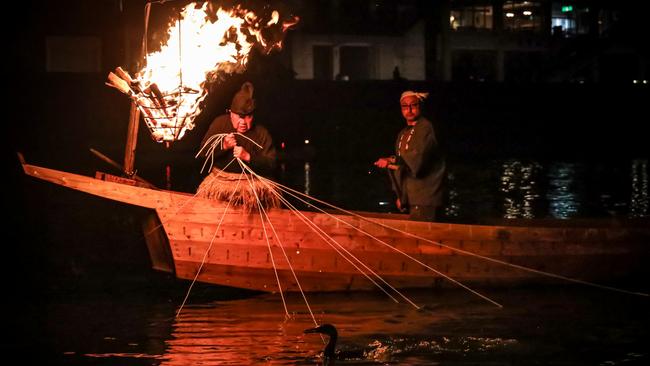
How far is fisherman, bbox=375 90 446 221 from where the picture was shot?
11250 mm

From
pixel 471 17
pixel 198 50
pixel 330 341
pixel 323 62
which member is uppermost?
pixel 471 17

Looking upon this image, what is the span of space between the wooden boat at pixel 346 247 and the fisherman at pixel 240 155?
0.50ft

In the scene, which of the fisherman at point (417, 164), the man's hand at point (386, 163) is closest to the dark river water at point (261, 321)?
the fisherman at point (417, 164)

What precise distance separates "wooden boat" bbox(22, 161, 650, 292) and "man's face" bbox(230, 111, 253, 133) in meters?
0.78

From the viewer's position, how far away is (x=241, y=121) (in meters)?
11.0

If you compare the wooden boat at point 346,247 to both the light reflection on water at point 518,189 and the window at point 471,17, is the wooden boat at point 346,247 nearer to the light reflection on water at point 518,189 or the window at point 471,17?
the light reflection on water at point 518,189

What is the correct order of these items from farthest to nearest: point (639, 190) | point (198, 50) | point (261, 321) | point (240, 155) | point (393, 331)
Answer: point (639, 190) < point (198, 50) < point (240, 155) < point (261, 321) < point (393, 331)

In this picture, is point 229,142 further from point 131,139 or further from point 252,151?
point 131,139

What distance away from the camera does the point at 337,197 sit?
22.7 m

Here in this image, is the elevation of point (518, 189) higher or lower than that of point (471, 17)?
lower

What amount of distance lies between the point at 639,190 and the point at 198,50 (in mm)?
16115

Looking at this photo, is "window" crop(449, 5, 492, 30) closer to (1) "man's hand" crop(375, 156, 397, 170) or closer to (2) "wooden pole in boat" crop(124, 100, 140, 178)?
(1) "man's hand" crop(375, 156, 397, 170)

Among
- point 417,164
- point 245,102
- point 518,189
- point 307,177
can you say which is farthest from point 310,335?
point 307,177

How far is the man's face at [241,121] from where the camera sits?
11.0m
